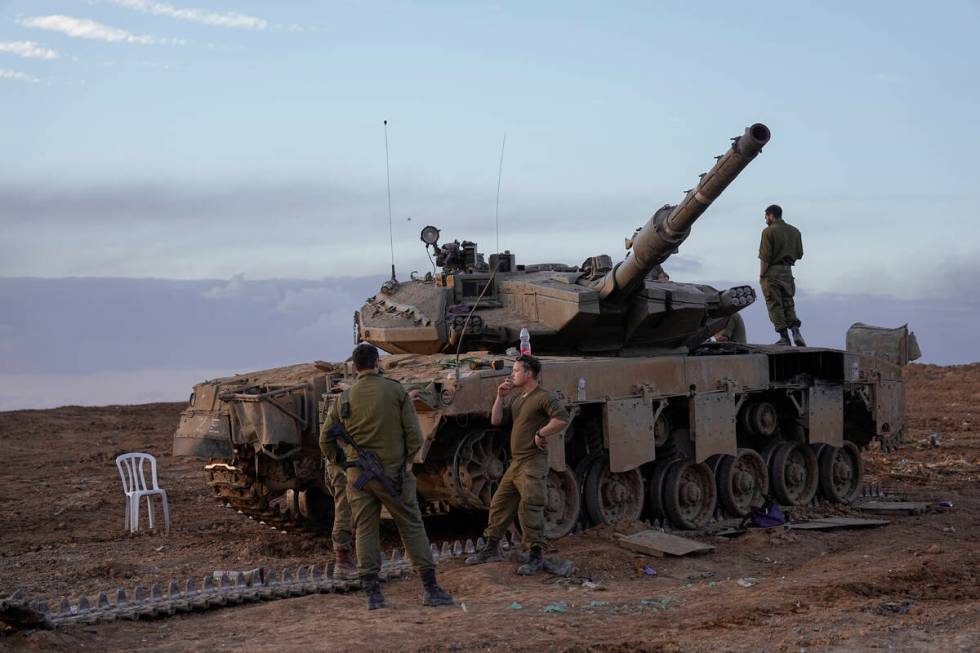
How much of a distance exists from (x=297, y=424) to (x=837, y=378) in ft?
23.2

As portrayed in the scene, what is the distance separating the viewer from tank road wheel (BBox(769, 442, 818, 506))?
14741mm

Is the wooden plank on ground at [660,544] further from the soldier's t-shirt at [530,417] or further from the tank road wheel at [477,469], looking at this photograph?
the soldier's t-shirt at [530,417]

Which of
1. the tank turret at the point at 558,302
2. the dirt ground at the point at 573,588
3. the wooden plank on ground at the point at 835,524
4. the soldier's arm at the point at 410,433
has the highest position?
the tank turret at the point at 558,302

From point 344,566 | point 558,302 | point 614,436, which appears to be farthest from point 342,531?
point 558,302

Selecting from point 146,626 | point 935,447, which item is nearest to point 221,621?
point 146,626

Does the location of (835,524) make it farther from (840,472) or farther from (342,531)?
(342,531)

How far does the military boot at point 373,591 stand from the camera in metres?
8.61

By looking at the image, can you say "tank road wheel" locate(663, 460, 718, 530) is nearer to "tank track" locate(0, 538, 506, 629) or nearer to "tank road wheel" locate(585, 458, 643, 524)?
"tank road wheel" locate(585, 458, 643, 524)

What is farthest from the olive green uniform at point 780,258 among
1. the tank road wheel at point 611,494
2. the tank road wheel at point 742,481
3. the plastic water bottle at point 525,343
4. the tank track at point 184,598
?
the tank track at point 184,598

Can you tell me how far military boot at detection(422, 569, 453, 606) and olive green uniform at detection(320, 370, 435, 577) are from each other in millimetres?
51

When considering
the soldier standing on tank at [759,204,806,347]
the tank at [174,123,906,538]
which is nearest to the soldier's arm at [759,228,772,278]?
the soldier standing on tank at [759,204,806,347]

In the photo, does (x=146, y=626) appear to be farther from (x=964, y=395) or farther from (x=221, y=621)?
(x=964, y=395)

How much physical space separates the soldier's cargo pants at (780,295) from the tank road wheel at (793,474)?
161cm

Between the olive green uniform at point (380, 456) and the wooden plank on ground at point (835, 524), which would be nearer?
the olive green uniform at point (380, 456)
